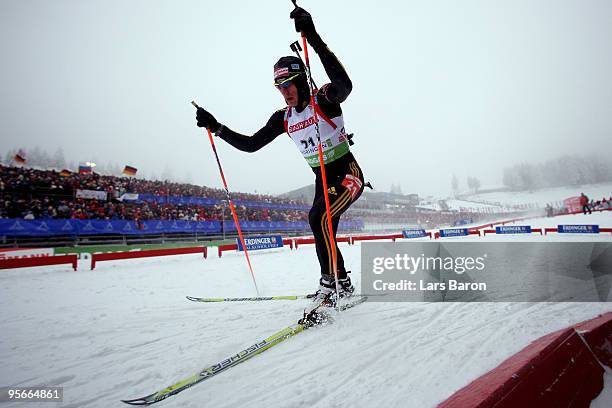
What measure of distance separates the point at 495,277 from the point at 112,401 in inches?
152

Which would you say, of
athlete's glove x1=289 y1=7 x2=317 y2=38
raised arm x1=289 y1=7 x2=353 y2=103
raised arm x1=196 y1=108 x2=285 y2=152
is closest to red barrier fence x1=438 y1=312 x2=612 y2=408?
raised arm x1=289 y1=7 x2=353 y2=103

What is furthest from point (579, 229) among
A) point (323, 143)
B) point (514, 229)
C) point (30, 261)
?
point (30, 261)

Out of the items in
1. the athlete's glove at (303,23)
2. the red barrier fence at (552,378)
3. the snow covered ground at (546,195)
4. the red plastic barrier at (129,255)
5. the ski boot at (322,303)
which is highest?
the snow covered ground at (546,195)

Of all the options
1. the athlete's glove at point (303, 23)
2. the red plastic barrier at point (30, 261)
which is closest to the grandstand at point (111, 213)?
the red plastic barrier at point (30, 261)

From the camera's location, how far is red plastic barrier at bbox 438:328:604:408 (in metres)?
0.92

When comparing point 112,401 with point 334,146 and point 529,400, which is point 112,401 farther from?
point 334,146

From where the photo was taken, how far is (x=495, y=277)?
11.1ft

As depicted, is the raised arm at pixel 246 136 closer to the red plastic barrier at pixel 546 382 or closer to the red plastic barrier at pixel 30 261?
the red plastic barrier at pixel 546 382

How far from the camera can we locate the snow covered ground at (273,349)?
1.49 m

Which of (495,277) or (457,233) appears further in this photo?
(457,233)

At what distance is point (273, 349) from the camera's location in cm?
203

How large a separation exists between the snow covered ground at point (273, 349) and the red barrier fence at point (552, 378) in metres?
0.41

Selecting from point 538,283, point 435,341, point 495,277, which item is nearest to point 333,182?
point 435,341

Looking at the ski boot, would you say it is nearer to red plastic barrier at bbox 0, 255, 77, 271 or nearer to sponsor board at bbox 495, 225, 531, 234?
red plastic barrier at bbox 0, 255, 77, 271
